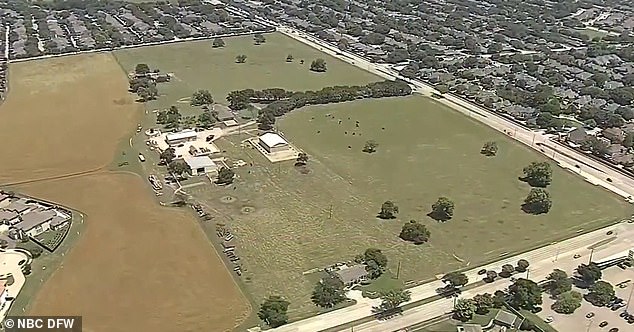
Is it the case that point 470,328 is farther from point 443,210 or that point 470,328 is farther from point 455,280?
point 443,210

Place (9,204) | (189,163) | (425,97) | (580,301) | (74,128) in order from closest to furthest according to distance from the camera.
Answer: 1. (580,301)
2. (9,204)
3. (189,163)
4. (74,128)
5. (425,97)

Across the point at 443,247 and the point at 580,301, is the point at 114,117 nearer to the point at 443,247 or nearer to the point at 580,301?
the point at 443,247

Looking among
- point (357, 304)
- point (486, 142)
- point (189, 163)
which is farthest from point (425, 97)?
point (357, 304)

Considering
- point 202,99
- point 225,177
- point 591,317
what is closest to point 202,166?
point 225,177

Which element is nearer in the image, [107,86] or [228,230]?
[228,230]

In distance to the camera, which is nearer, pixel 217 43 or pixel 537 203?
pixel 537 203

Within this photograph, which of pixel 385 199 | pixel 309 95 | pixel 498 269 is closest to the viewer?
pixel 498 269

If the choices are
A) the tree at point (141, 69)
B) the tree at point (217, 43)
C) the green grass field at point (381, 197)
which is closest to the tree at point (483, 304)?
the green grass field at point (381, 197)
